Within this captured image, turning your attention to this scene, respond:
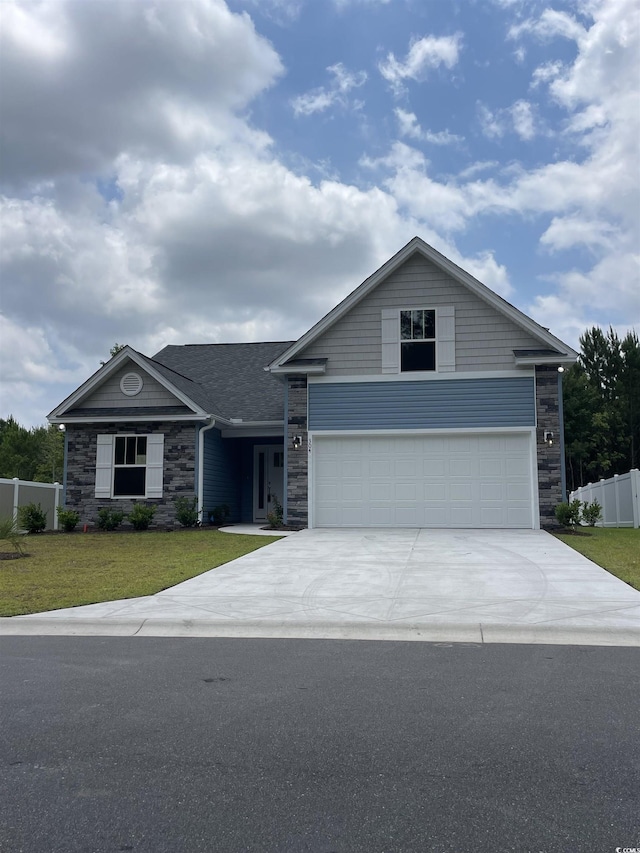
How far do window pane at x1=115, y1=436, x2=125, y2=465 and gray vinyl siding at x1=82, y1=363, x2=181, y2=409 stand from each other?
91cm

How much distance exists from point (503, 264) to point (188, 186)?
30.4 ft

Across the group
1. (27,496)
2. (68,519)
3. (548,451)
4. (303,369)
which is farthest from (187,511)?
(548,451)

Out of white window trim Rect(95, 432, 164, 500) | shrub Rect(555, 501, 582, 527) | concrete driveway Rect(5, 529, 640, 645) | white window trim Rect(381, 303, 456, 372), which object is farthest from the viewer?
white window trim Rect(95, 432, 164, 500)

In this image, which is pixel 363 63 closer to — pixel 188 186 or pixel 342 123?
pixel 342 123

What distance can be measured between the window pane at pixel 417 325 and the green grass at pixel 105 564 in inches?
249

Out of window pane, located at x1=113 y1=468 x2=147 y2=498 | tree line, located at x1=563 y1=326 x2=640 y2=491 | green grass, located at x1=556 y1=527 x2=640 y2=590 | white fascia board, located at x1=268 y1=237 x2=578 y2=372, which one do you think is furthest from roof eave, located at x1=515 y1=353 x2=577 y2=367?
tree line, located at x1=563 y1=326 x2=640 y2=491

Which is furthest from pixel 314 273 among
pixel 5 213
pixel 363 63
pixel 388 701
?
pixel 388 701

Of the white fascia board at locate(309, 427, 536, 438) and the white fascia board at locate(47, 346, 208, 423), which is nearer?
the white fascia board at locate(309, 427, 536, 438)

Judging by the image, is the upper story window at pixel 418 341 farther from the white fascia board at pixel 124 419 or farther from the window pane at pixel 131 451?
the window pane at pixel 131 451

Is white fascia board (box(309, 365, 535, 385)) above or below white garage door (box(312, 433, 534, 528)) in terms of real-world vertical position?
above

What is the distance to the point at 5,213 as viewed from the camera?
20016 millimetres

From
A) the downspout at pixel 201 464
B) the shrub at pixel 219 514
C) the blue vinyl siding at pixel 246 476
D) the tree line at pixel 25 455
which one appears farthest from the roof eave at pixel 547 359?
the tree line at pixel 25 455

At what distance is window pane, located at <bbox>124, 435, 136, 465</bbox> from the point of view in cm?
1950

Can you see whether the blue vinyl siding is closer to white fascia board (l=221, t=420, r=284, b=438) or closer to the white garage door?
white fascia board (l=221, t=420, r=284, b=438)
